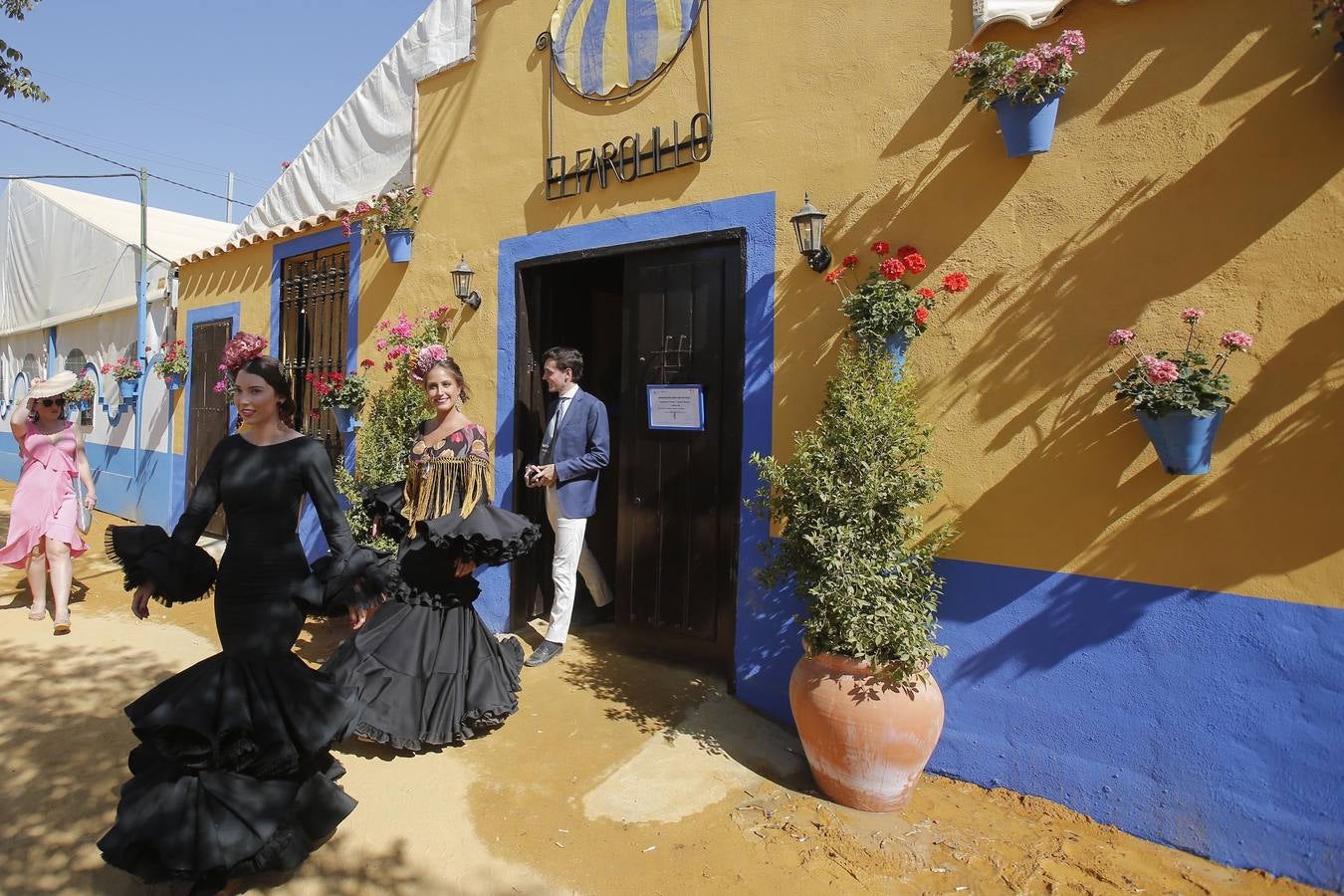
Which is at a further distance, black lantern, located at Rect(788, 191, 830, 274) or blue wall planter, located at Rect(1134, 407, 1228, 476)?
black lantern, located at Rect(788, 191, 830, 274)

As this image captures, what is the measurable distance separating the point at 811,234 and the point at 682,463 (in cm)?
154

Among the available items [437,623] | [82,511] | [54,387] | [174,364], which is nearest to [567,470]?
[437,623]

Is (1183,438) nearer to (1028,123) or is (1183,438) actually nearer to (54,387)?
(1028,123)

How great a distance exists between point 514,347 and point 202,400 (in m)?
5.46

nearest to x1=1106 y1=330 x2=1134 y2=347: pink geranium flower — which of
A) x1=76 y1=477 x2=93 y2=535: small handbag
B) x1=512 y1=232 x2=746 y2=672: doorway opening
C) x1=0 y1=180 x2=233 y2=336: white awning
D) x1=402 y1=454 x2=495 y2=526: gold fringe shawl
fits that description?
x1=512 y1=232 x2=746 y2=672: doorway opening

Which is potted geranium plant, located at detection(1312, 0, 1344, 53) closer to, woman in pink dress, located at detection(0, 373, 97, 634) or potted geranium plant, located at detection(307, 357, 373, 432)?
potted geranium plant, located at detection(307, 357, 373, 432)

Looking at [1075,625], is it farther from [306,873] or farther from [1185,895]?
[306,873]

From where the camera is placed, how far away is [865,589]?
10.0ft

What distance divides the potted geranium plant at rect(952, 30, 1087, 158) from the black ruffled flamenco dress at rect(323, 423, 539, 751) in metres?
2.80

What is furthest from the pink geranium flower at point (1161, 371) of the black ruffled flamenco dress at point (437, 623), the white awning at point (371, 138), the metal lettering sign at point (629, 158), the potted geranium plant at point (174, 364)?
the potted geranium plant at point (174, 364)

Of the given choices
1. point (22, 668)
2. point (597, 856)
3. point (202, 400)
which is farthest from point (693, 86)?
point (202, 400)

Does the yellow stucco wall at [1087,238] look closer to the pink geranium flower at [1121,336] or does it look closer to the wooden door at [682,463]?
the pink geranium flower at [1121,336]

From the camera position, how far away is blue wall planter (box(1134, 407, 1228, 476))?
8.79 ft

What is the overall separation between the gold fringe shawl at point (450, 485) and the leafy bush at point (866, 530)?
55.7 inches
